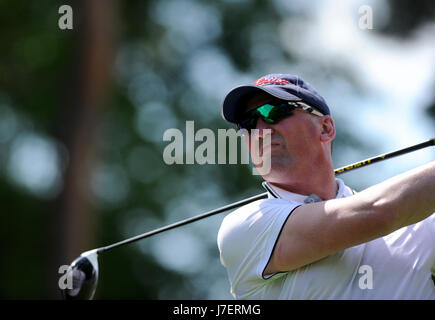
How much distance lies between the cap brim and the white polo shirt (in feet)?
1.25

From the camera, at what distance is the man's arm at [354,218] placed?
7.34ft

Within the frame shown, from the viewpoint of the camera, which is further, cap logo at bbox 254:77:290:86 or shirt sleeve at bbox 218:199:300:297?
cap logo at bbox 254:77:290:86

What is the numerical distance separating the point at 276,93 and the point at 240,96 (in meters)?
0.16

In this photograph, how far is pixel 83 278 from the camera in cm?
346

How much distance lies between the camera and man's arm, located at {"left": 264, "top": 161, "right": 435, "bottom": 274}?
2238 millimetres

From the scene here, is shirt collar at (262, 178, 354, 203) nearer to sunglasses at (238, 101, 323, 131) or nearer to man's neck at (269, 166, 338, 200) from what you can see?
man's neck at (269, 166, 338, 200)

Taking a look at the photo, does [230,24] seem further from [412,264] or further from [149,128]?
[412,264]

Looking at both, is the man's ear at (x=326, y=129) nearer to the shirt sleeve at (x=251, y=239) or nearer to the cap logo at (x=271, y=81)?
the cap logo at (x=271, y=81)
